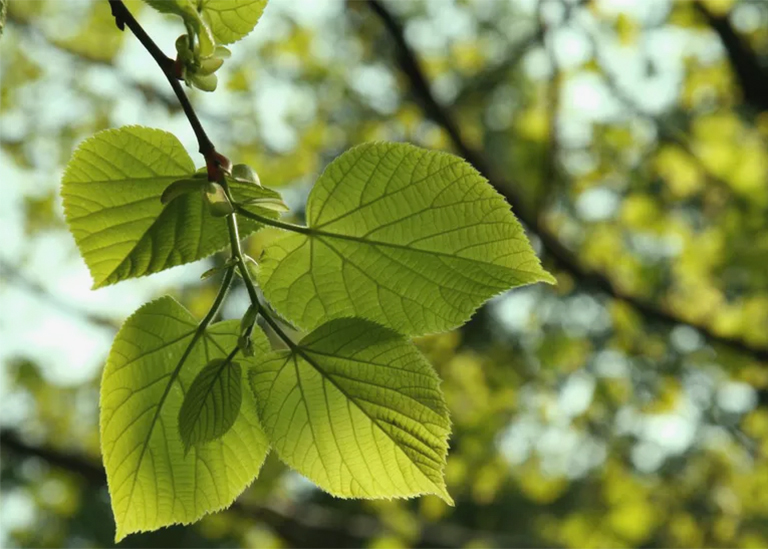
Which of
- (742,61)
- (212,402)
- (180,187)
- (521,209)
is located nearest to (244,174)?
(180,187)

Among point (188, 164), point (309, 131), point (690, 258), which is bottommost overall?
point (690, 258)

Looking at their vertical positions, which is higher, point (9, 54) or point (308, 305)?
point (9, 54)

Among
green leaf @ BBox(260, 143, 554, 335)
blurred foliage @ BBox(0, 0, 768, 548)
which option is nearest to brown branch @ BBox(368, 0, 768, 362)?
blurred foliage @ BBox(0, 0, 768, 548)

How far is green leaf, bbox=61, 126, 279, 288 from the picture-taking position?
635 millimetres

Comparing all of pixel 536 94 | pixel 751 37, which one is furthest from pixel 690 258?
pixel 536 94

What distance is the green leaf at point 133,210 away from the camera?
0.63 metres

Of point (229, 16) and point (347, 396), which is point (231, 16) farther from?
point (347, 396)

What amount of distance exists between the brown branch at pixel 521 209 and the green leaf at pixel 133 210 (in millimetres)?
2375

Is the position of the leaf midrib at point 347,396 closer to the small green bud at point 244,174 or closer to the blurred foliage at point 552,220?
the small green bud at point 244,174

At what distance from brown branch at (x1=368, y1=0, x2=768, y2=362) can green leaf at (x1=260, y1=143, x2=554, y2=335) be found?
92.1 inches

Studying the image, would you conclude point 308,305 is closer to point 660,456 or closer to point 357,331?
point 357,331

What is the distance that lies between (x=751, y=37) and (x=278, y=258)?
17.1 ft

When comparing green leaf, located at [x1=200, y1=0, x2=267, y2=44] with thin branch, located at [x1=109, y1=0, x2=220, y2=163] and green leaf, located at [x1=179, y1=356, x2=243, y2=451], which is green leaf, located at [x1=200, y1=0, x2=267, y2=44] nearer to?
thin branch, located at [x1=109, y1=0, x2=220, y2=163]

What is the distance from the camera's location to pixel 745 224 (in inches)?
169
